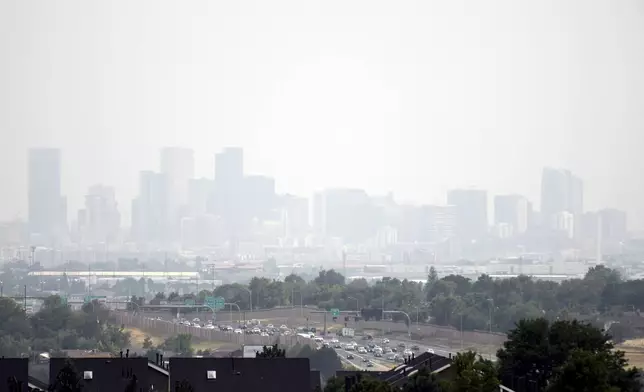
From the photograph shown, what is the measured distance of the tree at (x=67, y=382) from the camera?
94.7ft

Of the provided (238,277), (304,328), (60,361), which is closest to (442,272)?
(238,277)

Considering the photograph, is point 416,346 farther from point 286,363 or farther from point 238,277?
point 238,277

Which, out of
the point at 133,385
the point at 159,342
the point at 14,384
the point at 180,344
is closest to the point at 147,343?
the point at 180,344

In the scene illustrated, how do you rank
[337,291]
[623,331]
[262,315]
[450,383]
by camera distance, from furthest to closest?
[337,291], [262,315], [623,331], [450,383]

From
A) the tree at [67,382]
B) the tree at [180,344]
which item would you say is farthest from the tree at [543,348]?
the tree at [180,344]

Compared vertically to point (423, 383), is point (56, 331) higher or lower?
lower

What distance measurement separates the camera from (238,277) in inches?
6417

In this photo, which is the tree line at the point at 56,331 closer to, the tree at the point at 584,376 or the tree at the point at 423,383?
the tree at the point at 423,383

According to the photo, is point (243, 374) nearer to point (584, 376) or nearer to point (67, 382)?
point (67, 382)

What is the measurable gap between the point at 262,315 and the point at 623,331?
2603cm

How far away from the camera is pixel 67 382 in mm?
29078

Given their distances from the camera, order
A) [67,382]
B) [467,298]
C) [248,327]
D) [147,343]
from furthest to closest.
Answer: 1. [467,298]
2. [248,327]
3. [147,343]
4. [67,382]

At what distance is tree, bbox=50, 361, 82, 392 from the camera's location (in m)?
28.9

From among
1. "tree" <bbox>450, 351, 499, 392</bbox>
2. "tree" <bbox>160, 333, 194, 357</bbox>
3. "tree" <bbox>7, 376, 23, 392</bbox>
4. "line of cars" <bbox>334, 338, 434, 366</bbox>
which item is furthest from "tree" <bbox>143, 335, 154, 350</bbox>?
"tree" <bbox>450, 351, 499, 392</bbox>
